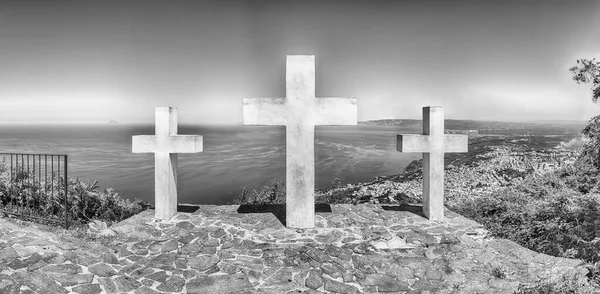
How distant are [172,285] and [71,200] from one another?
7.35 metres

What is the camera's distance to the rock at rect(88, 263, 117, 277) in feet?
18.5

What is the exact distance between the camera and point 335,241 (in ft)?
23.1

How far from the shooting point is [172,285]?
17.6ft

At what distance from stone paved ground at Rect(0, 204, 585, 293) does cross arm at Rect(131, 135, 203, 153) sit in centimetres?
155

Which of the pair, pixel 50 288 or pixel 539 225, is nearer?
pixel 50 288

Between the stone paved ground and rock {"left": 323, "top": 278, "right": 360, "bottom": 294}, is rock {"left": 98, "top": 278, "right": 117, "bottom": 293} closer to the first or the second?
the stone paved ground

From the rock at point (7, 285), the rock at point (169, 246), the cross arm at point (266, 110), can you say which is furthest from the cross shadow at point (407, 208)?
the rock at point (7, 285)

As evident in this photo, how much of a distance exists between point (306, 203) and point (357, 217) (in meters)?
1.38

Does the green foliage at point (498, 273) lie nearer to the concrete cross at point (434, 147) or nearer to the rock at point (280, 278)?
the concrete cross at point (434, 147)

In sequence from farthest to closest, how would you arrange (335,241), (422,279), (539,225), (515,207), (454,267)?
(515,207)
(539,225)
(335,241)
(454,267)
(422,279)

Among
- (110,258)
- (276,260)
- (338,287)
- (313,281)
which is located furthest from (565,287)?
(110,258)

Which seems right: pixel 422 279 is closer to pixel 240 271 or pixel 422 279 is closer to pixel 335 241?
pixel 335 241

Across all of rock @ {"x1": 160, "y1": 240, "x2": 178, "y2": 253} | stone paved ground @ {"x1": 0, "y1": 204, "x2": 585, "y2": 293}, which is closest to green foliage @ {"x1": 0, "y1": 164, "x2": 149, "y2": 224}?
stone paved ground @ {"x1": 0, "y1": 204, "x2": 585, "y2": 293}

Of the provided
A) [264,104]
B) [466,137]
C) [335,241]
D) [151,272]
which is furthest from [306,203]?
[466,137]
